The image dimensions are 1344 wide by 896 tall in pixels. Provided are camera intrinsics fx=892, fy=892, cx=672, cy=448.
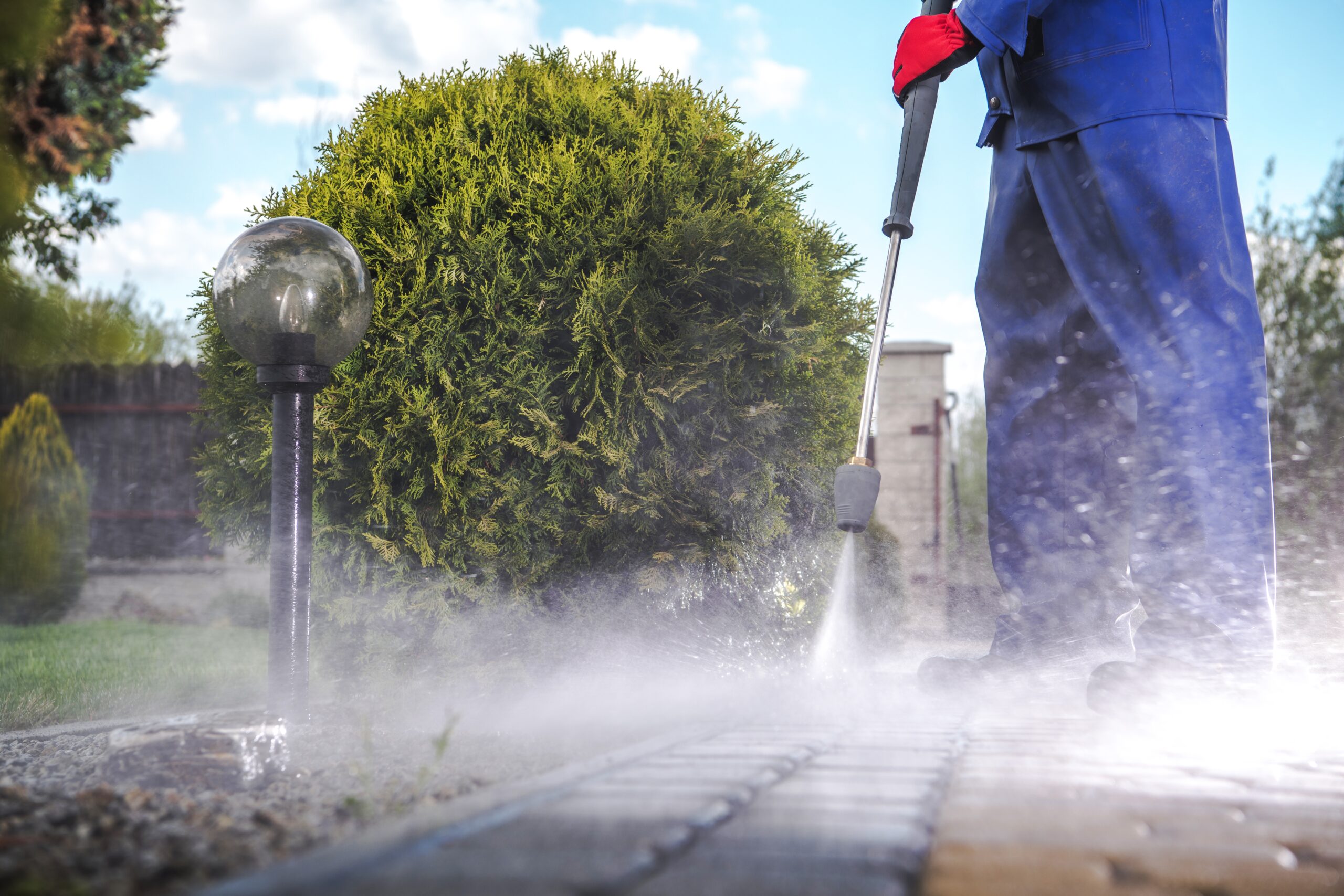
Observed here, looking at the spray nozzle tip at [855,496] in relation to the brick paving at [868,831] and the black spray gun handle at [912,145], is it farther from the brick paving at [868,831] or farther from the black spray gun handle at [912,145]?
the brick paving at [868,831]

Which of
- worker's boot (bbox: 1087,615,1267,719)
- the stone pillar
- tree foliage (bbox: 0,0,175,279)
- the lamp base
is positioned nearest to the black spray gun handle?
worker's boot (bbox: 1087,615,1267,719)

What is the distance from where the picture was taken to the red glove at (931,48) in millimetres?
2549

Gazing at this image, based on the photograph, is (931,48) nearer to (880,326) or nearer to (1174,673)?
(880,326)

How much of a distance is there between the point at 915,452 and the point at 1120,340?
4545 millimetres

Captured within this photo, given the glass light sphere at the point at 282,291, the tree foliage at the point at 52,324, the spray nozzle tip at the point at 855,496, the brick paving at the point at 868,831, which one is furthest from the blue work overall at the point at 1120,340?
the tree foliage at the point at 52,324

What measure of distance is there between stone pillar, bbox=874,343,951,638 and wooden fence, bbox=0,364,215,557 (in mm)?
6012

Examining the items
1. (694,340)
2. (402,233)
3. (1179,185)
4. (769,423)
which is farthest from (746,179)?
(1179,185)

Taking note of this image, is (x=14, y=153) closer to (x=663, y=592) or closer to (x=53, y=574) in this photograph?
(x=663, y=592)

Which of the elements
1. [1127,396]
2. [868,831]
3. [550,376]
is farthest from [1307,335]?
[868,831]

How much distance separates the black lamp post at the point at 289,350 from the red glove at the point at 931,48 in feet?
5.64

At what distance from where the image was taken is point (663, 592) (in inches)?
111

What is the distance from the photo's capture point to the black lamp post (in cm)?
216

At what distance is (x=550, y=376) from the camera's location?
2814 mm

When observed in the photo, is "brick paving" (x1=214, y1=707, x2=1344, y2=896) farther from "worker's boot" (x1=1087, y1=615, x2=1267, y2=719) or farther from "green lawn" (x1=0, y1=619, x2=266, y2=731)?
"green lawn" (x1=0, y1=619, x2=266, y2=731)
